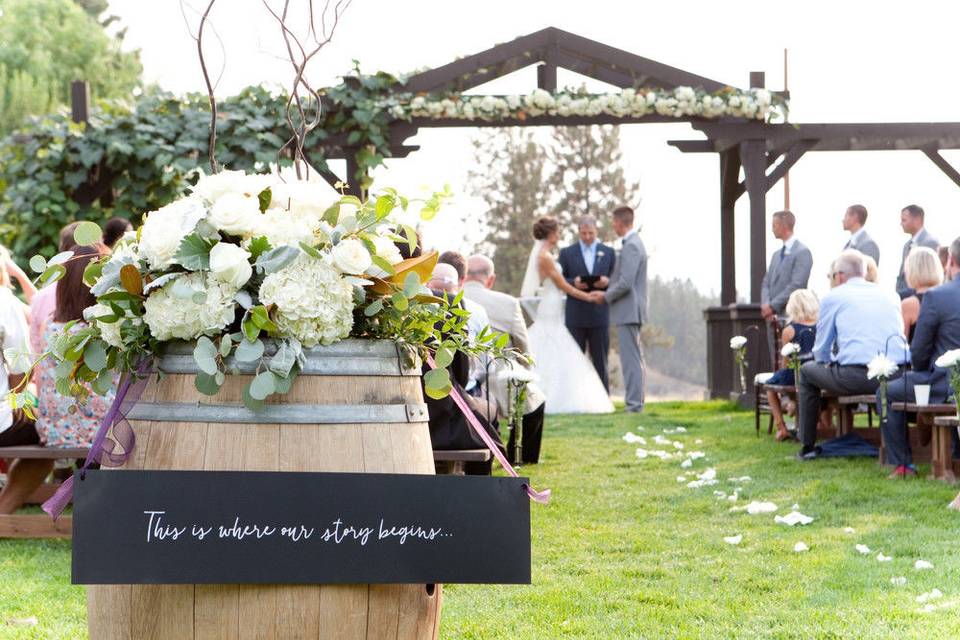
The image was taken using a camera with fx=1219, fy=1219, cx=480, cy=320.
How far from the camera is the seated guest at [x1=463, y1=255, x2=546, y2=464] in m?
7.95

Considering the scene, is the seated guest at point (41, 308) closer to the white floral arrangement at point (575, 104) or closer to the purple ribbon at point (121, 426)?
the purple ribbon at point (121, 426)

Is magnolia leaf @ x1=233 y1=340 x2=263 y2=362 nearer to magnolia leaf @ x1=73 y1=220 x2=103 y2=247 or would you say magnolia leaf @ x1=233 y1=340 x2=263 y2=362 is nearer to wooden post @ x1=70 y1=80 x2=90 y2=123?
magnolia leaf @ x1=73 y1=220 x2=103 y2=247

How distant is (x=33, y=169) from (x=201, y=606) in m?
10.4

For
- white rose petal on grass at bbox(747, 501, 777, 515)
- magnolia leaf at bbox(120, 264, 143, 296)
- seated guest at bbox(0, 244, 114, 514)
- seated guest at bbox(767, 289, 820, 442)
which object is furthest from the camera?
seated guest at bbox(767, 289, 820, 442)

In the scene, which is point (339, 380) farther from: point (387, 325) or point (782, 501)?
point (782, 501)

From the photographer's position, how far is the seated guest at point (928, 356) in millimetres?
7281

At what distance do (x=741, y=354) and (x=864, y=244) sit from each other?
1.46 meters

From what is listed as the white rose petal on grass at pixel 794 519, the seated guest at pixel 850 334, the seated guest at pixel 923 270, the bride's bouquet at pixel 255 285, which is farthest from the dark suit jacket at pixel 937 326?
the bride's bouquet at pixel 255 285

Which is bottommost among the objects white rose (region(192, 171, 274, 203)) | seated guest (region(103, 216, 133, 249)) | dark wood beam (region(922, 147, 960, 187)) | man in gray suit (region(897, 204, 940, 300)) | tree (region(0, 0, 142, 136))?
white rose (region(192, 171, 274, 203))

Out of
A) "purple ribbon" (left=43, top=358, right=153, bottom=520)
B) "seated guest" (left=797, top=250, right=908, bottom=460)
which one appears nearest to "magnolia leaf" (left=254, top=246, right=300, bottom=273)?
"purple ribbon" (left=43, top=358, right=153, bottom=520)

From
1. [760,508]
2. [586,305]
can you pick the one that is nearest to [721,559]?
[760,508]

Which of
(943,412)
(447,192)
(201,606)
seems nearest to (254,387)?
(201,606)

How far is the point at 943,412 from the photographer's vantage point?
7.30m

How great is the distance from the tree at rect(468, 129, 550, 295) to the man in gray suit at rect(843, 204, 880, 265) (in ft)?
66.9
